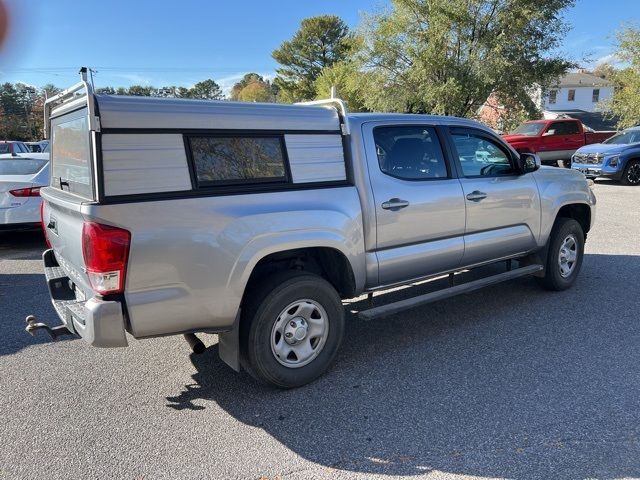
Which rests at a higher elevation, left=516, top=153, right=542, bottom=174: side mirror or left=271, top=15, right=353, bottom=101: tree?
left=271, top=15, right=353, bottom=101: tree

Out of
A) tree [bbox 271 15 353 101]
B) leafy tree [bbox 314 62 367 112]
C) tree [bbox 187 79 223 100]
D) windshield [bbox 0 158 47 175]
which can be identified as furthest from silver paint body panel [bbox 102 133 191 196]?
tree [bbox 271 15 353 101]

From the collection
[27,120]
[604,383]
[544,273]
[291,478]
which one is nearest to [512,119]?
[544,273]

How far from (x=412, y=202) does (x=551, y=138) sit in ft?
56.7

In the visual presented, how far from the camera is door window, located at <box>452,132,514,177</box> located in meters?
4.77

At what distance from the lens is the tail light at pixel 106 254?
2.83 m

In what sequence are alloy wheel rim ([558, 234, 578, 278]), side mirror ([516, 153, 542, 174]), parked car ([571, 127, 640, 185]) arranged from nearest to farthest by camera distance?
side mirror ([516, 153, 542, 174]) → alloy wheel rim ([558, 234, 578, 278]) → parked car ([571, 127, 640, 185])

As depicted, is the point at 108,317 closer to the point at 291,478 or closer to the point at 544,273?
the point at 291,478

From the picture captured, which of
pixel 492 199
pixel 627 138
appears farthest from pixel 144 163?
pixel 627 138

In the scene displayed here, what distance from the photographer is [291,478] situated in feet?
8.92

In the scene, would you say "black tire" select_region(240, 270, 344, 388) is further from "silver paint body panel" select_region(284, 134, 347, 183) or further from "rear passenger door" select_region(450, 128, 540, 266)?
"rear passenger door" select_region(450, 128, 540, 266)

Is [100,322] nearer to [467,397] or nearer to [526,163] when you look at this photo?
[467,397]

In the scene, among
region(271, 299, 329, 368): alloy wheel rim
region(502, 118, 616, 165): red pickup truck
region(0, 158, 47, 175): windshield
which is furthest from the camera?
region(502, 118, 616, 165): red pickup truck

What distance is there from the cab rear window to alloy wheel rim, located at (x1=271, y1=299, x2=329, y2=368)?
1.50 metres

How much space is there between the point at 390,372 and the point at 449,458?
1.07m
